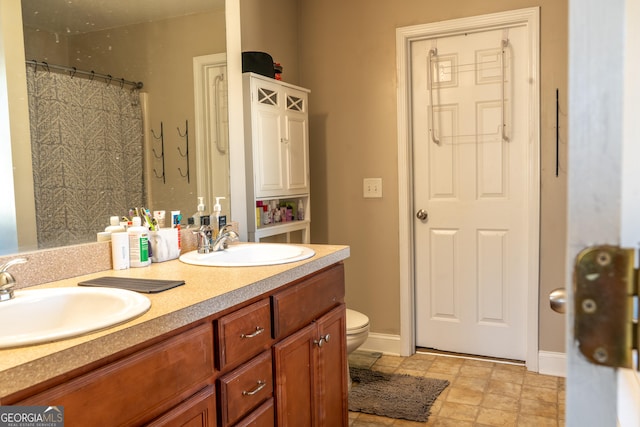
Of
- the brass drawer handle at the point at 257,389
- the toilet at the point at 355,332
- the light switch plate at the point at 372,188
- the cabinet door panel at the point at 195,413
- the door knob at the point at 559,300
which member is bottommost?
the toilet at the point at 355,332

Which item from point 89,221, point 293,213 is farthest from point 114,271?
point 293,213

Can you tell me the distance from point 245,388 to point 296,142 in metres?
1.73

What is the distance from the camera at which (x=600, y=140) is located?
1.21 feet

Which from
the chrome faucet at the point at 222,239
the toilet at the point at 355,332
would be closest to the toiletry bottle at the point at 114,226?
the chrome faucet at the point at 222,239

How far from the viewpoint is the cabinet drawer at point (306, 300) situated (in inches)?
61.1

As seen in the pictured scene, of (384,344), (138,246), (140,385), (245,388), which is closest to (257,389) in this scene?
(245,388)

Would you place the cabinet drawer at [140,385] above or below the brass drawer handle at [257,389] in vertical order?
above

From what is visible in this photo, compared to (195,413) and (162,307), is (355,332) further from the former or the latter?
(162,307)

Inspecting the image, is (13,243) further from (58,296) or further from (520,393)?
(520,393)

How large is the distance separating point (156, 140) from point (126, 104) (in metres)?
0.19

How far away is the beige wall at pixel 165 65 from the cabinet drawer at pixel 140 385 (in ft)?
2.87

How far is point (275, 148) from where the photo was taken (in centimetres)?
268

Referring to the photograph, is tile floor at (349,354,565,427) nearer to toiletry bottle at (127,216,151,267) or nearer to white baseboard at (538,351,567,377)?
white baseboard at (538,351,567,377)

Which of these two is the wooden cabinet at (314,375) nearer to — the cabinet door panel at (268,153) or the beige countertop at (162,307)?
the beige countertop at (162,307)
